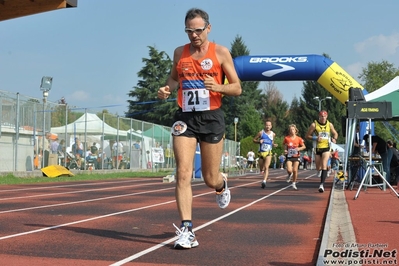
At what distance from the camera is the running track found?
6285mm

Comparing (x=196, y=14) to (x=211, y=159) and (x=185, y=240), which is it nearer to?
(x=211, y=159)

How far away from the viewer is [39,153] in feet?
93.2

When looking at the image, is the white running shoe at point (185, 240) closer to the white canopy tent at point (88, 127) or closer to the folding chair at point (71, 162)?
the white canopy tent at point (88, 127)

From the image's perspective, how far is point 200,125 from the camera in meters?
7.37

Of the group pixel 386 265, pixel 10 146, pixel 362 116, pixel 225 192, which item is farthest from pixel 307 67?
pixel 386 265

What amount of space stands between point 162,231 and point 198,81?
1969 millimetres

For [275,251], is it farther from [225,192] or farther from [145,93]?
[145,93]

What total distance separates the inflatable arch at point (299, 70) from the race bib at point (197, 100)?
1644 cm

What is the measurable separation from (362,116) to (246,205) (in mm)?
4461

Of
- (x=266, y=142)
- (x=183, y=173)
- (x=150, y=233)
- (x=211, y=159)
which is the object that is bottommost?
(x=150, y=233)

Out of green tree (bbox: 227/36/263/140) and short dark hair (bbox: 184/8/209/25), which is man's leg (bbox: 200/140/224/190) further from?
green tree (bbox: 227/36/263/140)

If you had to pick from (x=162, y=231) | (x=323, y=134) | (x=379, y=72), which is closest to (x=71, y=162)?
(x=323, y=134)

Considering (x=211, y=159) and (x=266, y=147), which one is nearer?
(x=211, y=159)

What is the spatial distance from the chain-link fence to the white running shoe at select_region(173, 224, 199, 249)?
62.8ft
